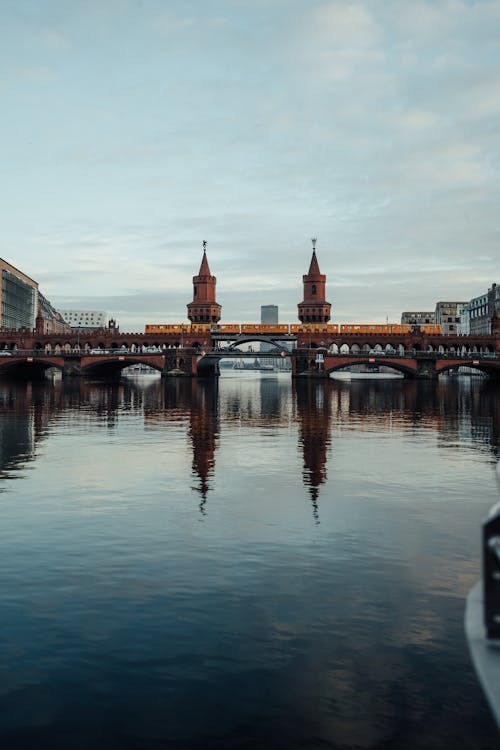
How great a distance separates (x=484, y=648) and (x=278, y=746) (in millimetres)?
3353

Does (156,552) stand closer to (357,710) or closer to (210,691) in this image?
(210,691)

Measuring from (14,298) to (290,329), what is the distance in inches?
3207

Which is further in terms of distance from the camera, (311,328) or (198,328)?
(198,328)

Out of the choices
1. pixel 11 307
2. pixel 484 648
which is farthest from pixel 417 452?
pixel 11 307

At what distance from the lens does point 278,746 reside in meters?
7.97

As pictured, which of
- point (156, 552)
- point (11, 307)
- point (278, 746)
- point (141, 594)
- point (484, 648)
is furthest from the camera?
point (11, 307)

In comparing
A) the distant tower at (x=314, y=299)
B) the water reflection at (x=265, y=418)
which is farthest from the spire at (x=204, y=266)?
the water reflection at (x=265, y=418)

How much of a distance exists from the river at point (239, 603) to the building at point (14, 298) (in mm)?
150294

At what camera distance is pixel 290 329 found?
15912 centimetres

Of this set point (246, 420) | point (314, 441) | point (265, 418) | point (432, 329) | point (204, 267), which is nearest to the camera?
point (314, 441)

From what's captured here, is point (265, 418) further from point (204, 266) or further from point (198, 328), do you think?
point (204, 266)

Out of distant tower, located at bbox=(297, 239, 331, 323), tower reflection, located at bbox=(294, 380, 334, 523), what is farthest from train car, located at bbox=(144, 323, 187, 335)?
tower reflection, located at bbox=(294, 380, 334, 523)

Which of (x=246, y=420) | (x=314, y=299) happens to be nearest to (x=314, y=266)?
(x=314, y=299)

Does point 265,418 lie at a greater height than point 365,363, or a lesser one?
lesser
